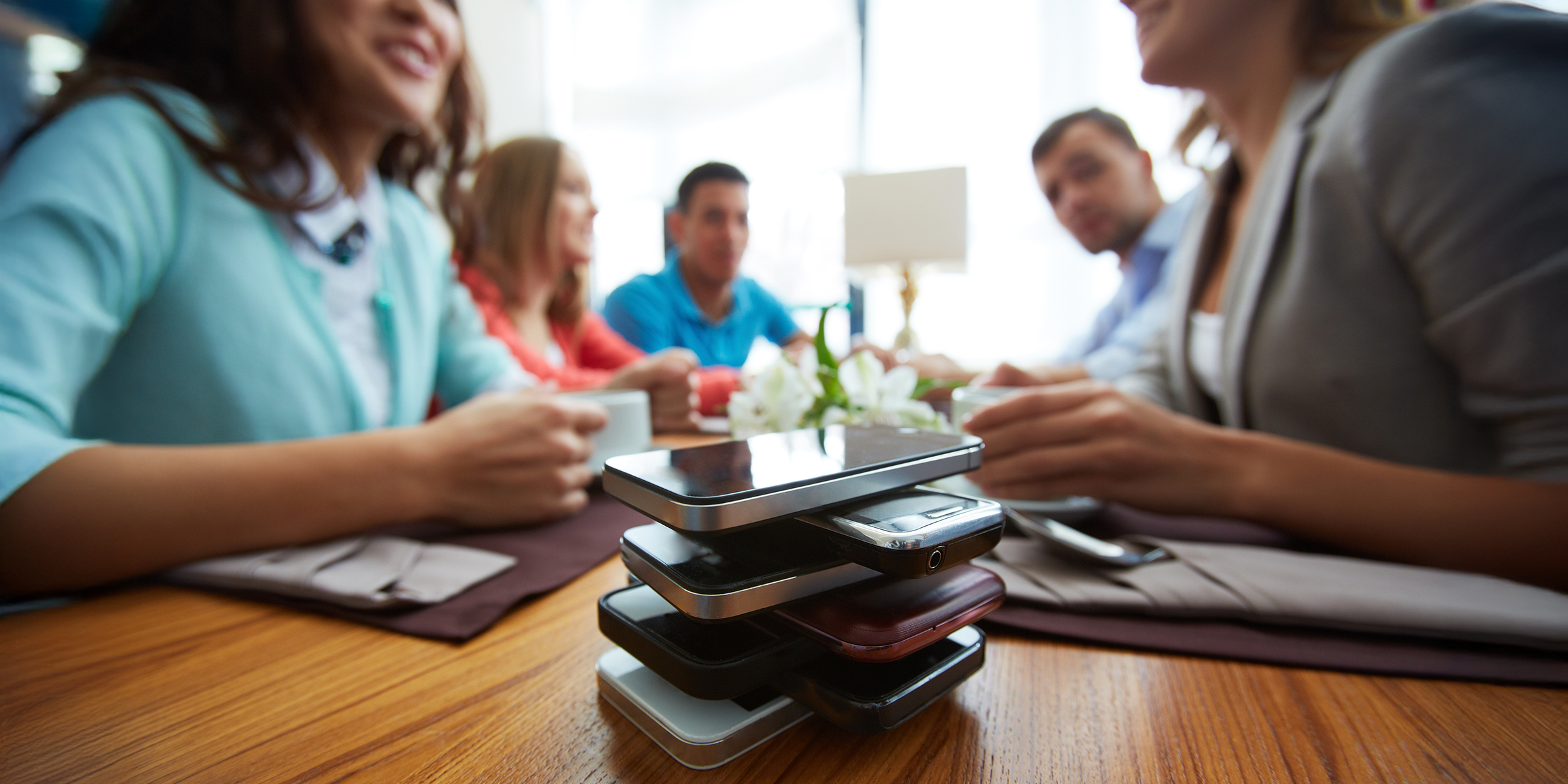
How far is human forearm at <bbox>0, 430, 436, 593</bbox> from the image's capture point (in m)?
0.32

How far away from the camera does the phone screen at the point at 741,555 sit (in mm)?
165

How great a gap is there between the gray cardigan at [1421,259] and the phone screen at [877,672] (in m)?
0.46

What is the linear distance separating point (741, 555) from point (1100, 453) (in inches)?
13.6

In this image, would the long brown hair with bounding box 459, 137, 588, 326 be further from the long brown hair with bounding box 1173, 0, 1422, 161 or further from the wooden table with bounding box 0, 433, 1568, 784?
the long brown hair with bounding box 1173, 0, 1422, 161

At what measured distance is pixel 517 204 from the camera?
136 cm

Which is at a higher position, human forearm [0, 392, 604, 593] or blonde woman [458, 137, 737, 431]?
blonde woman [458, 137, 737, 431]

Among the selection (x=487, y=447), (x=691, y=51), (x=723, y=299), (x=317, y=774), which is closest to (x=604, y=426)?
(x=487, y=447)

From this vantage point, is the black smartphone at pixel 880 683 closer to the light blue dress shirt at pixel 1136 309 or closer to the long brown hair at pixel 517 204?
the light blue dress shirt at pixel 1136 309

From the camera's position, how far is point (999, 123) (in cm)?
238

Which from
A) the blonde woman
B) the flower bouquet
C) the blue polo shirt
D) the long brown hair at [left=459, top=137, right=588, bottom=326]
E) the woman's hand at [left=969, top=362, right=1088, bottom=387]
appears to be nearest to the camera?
the flower bouquet

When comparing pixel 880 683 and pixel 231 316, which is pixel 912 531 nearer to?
pixel 880 683

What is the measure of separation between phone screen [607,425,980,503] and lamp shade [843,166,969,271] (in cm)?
162

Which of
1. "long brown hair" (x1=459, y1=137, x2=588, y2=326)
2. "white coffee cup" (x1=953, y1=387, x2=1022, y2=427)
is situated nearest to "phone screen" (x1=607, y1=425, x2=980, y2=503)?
"white coffee cup" (x1=953, y1=387, x2=1022, y2=427)

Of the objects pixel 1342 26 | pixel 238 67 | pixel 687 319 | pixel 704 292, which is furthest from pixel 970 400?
pixel 704 292
